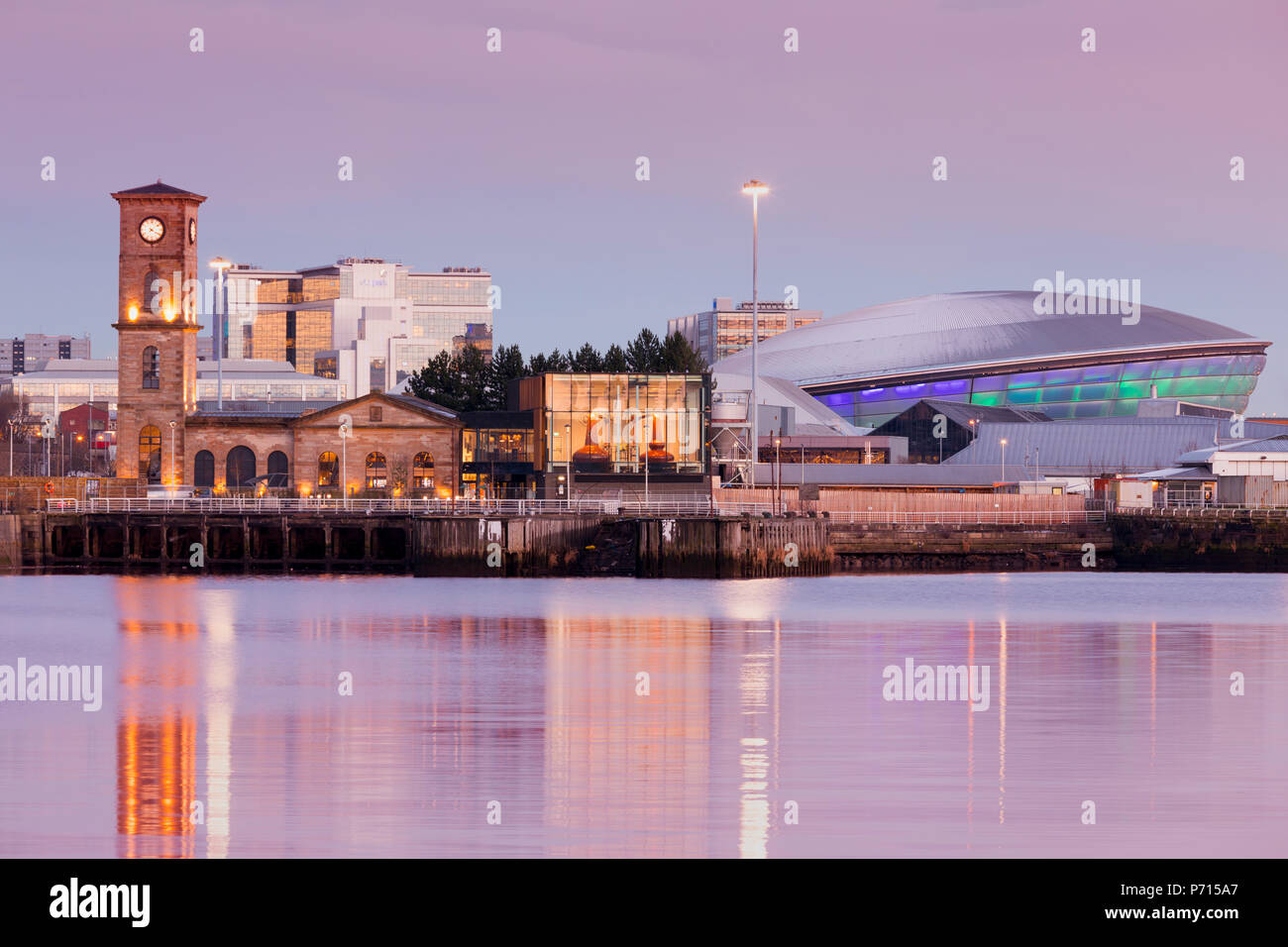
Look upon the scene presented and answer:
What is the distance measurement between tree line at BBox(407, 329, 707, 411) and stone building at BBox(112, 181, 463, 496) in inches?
789

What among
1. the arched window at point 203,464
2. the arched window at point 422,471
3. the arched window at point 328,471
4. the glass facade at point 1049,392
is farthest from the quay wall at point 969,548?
the glass facade at point 1049,392

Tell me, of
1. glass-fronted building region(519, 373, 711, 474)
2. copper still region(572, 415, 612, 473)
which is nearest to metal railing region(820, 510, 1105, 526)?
glass-fronted building region(519, 373, 711, 474)

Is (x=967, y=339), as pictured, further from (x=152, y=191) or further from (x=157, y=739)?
(x=157, y=739)

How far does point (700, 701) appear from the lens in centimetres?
3419

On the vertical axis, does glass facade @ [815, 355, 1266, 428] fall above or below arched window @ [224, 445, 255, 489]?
above

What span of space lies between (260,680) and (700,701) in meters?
10.8

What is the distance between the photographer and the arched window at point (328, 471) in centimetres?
9438

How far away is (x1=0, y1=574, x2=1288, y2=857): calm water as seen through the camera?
2103 centimetres

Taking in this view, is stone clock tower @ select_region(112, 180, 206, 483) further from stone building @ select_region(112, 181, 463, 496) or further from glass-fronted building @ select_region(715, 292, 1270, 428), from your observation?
glass-fronted building @ select_region(715, 292, 1270, 428)

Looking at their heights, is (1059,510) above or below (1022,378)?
below

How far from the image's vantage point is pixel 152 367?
311ft

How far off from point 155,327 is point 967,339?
319ft
